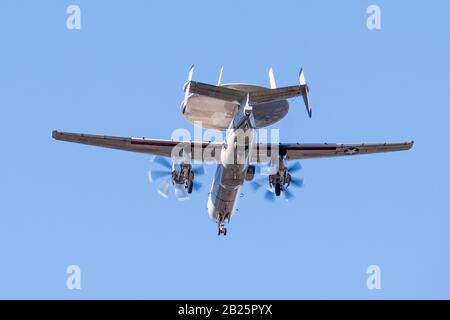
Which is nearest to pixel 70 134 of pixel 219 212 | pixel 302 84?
pixel 219 212

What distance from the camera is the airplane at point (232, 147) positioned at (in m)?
52.8

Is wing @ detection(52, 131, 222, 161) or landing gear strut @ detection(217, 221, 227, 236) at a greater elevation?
wing @ detection(52, 131, 222, 161)

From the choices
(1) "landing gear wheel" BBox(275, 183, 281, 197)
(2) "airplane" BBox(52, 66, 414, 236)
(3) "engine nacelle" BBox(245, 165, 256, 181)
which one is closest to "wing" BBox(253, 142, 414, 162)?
(2) "airplane" BBox(52, 66, 414, 236)

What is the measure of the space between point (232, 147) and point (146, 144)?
7712 millimetres

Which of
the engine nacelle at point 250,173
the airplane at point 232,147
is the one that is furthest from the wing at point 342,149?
the engine nacelle at point 250,173

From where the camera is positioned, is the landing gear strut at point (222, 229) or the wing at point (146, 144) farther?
the landing gear strut at point (222, 229)

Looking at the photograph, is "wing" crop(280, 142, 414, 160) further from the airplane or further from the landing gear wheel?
the landing gear wheel

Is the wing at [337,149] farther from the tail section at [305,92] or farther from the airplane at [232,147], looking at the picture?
the tail section at [305,92]

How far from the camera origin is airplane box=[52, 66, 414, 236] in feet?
173

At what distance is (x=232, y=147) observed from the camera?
177ft

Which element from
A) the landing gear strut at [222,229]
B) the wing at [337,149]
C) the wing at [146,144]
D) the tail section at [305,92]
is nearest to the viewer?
the tail section at [305,92]

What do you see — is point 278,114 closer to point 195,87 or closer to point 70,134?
point 195,87

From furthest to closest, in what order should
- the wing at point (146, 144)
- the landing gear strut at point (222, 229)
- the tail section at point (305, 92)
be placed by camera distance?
the landing gear strut at point (222, 229) < the wing at point (146, 144) < the tail section at point (305, 92)

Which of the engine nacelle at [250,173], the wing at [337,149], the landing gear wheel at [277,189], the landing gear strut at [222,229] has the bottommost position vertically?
the landing gear strut at [222,229]
